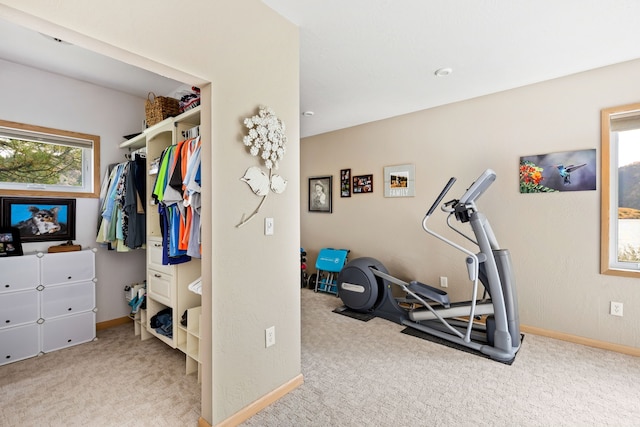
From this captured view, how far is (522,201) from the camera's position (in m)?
2.96

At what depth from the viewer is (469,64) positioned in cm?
253

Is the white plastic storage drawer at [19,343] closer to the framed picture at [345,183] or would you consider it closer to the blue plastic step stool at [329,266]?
the blue plastic step stool at [329,266]

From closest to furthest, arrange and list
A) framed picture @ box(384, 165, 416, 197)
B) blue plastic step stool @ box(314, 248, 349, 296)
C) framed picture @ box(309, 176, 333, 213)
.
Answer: framed picture @ box(384, 165, 416, 197)
blue plastic step stool @ box(314, 248, 349, 296)
framed picture @ box(309, 176, 333, 213)

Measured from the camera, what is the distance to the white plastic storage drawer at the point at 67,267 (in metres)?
2.58

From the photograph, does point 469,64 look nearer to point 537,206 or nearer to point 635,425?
point 537,206

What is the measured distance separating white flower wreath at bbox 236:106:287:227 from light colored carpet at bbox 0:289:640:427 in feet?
4.14

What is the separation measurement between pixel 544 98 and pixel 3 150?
492 cm

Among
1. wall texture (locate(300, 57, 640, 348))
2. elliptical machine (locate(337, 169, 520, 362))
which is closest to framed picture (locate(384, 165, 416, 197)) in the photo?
wall texture (locate(300, 57, 640, 348))

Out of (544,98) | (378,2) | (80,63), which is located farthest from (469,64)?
(80,63)

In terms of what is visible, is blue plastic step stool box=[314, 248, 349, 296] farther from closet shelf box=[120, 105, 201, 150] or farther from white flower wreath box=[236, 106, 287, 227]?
closet shelf box=[120, 105, 201, 150]

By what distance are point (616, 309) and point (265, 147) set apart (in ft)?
10.3

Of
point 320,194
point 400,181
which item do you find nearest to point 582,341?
point 400,181

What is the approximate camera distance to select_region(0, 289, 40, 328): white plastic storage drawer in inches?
94.2

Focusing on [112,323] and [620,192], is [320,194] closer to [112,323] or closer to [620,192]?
[112,323]
